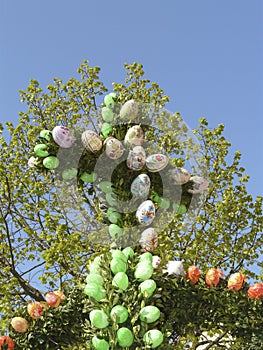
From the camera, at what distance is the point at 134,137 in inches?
205

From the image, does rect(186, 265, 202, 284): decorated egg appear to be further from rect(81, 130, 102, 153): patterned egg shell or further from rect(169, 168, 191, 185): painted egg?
rect(81, 130, 102, 153): patterned egg shell

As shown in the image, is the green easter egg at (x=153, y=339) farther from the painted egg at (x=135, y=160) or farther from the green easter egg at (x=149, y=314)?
the painted egg at (x=135, y=160)

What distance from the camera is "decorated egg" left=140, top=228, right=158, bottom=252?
4.96 meters

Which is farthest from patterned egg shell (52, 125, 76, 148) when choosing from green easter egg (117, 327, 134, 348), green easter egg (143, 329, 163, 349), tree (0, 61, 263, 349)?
green easter egg (143, 329, 163, 349)

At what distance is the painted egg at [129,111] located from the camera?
534cm

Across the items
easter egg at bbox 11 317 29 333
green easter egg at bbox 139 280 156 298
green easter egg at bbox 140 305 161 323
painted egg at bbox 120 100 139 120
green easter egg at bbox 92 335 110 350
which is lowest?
green easter egg at bbox 92 335 110 350

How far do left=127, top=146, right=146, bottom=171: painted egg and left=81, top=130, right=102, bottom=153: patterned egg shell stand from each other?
0.33m

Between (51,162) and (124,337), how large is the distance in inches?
73.0

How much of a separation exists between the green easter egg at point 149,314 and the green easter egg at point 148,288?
136 millimetres

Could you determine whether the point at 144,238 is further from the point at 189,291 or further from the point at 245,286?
the point at 245,286

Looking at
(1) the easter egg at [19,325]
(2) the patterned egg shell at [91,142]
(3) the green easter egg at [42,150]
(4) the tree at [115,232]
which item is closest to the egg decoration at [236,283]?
(4) the tree at [115,232]

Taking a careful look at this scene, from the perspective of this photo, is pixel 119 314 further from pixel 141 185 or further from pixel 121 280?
pixel 141 185

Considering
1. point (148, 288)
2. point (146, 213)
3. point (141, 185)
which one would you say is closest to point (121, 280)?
point (148, 288)

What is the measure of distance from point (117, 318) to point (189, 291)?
2.93 ft
